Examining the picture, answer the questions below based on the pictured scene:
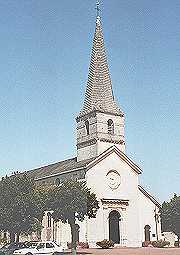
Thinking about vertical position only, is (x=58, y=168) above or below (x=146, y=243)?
above

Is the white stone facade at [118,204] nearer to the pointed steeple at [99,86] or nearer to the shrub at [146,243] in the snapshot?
the shrub at [146,243]

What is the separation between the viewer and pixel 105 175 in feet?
190

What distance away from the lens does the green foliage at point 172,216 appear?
7612 cm

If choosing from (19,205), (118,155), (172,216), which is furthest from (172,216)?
(19,205)

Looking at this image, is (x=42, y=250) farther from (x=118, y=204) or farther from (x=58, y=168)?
(x=58, y=168)

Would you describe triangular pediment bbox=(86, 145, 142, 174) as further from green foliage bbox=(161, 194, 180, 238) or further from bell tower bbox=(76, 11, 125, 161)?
green foliage bbox=(161, 194, 180, 238)

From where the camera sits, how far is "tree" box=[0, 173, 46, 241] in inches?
1742

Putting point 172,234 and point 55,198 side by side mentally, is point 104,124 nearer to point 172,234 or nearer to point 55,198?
point 55,198

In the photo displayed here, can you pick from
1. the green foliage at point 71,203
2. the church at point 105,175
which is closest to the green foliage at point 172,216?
the church at point 105,175

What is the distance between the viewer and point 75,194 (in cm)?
4472

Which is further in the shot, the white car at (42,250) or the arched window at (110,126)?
the arched window at (110,126)

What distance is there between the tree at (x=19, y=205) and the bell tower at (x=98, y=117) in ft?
49.9

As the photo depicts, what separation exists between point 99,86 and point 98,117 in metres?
5.29

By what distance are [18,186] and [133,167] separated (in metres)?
20.4
